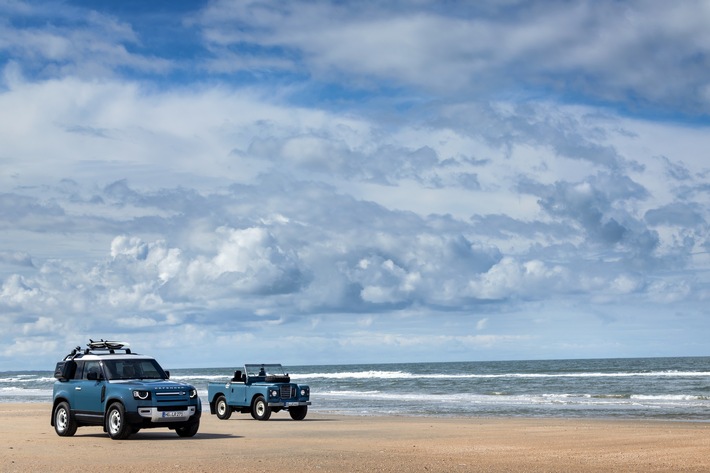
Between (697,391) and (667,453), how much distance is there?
35810mm

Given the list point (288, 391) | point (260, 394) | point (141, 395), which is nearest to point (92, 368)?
point (141, 395)

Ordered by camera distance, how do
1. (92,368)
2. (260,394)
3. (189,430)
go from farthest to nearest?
1. (260,394)
2. (189,430)
3. (92,368)

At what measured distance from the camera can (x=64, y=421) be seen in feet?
73.3

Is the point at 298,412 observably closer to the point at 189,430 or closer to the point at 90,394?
the point at 189,430

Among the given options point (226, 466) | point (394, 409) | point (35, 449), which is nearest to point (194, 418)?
point (35, 449)

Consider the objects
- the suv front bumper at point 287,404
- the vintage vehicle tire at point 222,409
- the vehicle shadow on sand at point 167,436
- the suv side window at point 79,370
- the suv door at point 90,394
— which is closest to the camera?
the suv door at point 90,394

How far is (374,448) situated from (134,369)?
6.27 metres

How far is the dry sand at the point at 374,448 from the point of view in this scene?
1565cm

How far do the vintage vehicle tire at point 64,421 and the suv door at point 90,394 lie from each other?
332 mm

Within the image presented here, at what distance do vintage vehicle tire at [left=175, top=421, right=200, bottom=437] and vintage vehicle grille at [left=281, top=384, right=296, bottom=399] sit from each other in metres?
8.25

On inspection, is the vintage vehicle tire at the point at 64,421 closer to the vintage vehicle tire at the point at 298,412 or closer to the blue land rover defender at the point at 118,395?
the blue land rover defender at the point at 118,395

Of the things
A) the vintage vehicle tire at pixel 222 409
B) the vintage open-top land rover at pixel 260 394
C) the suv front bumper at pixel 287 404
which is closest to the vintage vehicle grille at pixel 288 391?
the vintage open-top land rover at pixel 260 394

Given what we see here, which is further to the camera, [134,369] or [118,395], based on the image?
[134,369]

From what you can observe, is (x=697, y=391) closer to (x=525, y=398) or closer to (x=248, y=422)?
(x=525, y=398)
